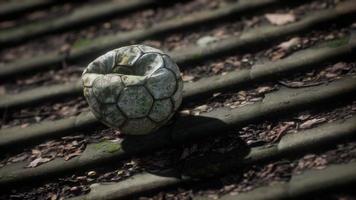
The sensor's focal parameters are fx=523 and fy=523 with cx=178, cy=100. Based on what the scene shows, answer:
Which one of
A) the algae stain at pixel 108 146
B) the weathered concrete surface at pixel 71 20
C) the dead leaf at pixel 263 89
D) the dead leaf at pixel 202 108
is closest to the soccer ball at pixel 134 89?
the algae stain at pixel 108 146

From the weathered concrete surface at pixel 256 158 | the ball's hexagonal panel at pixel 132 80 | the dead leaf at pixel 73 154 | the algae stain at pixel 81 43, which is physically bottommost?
the weathered concrete surface at pixel 256 158

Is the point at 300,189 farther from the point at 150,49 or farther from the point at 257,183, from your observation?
the point at 150,49

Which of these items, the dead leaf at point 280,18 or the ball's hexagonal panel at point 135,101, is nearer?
the ball's hexagonal panel at point 135,101

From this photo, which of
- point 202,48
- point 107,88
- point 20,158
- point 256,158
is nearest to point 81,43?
point 202,48

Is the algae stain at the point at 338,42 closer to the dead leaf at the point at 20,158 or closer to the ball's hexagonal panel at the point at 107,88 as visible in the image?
the ball's hexagonal panel at the point at 107,88

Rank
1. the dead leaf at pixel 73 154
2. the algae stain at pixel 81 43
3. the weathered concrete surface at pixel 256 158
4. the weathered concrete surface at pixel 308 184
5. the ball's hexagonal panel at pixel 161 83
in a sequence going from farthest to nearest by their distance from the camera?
the algae stain at pixel 81 43
the dead leaf at pixel 73 154
the ball's hexagonal panel at pixel 161 83
the weathered concrete surface at pixel 256 158
the weathered concrete surface at pixel 308 184

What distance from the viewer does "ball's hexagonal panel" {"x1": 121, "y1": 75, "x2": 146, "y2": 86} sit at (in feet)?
8.23

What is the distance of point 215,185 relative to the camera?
2.43m

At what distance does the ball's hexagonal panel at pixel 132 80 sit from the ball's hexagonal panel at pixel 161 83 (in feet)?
0.10

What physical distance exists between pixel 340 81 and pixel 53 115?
5.39ft

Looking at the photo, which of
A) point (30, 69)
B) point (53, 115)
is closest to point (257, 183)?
point (53, 115)

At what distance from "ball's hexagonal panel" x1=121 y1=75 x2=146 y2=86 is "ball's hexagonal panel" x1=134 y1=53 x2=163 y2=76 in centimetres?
7

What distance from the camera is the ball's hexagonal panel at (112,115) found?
2.55m

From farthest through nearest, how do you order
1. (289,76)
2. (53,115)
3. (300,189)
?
(53,115) < (289,76) < (300,189)
